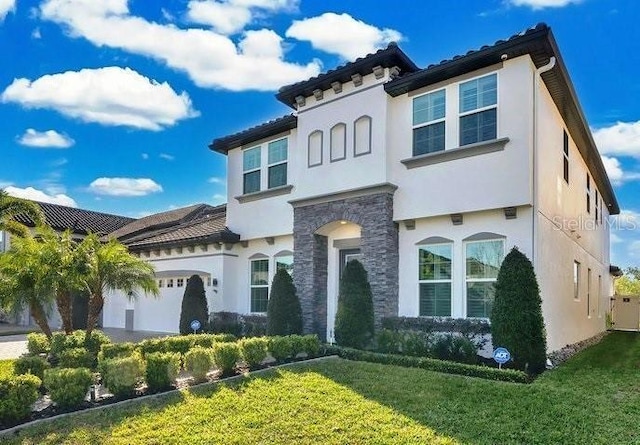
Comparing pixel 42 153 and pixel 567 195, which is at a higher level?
pixel 42 153

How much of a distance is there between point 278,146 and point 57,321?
16.7m

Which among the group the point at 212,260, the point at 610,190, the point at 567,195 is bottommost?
the point at 212,260

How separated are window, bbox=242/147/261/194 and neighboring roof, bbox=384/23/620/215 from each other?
6.42m

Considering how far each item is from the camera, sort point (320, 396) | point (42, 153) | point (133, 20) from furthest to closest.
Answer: point (42, 153)
point (133, 20)
point (320, 396)

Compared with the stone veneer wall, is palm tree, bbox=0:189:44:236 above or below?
above

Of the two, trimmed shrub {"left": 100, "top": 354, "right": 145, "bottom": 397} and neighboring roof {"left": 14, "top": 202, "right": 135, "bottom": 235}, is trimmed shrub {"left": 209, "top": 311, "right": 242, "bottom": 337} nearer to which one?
trimmed shrub {"left": 100, "top": 354, "right": 145, "bottom": 397}

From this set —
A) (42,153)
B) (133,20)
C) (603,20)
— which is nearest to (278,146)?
(133,20)

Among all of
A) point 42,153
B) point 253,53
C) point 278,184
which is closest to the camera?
point 253,53

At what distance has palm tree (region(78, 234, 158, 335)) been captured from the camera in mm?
12484

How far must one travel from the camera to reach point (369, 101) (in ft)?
46.8

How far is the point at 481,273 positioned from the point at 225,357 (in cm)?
666

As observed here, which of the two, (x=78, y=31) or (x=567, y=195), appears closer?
(x=78, y=31)

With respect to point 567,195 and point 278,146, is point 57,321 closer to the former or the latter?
point 278,146

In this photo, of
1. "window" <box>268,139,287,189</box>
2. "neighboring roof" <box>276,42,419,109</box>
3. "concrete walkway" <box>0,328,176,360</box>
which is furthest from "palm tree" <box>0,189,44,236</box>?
"neighboring roof" <box>276,42,419,109</box>
